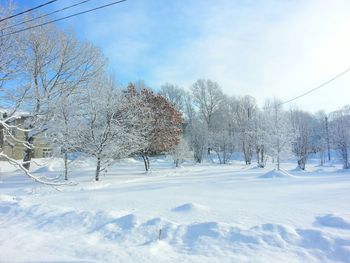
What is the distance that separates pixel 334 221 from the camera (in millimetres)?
7406

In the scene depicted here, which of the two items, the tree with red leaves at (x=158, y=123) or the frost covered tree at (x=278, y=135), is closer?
the tree with red leaves at (x=158, y=123)

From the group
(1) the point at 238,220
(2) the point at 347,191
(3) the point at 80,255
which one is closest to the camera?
(3) the point at 80,255

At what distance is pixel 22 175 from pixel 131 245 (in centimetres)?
2048

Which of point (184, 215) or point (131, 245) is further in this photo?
point (184, 215)

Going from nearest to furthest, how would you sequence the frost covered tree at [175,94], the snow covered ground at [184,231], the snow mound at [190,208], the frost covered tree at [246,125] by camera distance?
the snow covered ground at [184,231] < the snow mound at [190,208] < the frost covered tree at [246,125] < the frost covered tree at [175,94]

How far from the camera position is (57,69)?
2498 cm

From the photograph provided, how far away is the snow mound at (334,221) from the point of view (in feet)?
23.5

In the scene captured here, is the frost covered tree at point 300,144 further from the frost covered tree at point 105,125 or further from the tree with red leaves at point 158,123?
the frost covered tree at point 105,125

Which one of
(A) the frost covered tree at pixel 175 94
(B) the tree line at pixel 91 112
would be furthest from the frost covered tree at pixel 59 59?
(A) the frost covered tree at pixel 175 94

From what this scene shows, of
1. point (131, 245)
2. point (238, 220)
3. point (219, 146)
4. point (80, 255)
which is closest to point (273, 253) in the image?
point (238, 220)

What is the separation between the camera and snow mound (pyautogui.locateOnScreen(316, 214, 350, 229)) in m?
7.16

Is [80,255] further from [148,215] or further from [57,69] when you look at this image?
[57,69]

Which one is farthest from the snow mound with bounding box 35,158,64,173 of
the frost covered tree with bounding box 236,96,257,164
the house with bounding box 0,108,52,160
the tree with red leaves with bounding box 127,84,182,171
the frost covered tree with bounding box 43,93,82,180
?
the frost covered tree with bounding box 236,96,257,164

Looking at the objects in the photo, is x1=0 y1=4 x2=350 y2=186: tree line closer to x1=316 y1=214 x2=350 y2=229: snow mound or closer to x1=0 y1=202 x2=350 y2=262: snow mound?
x1=0 y1=202 x2=350 y2=262: snow mound
